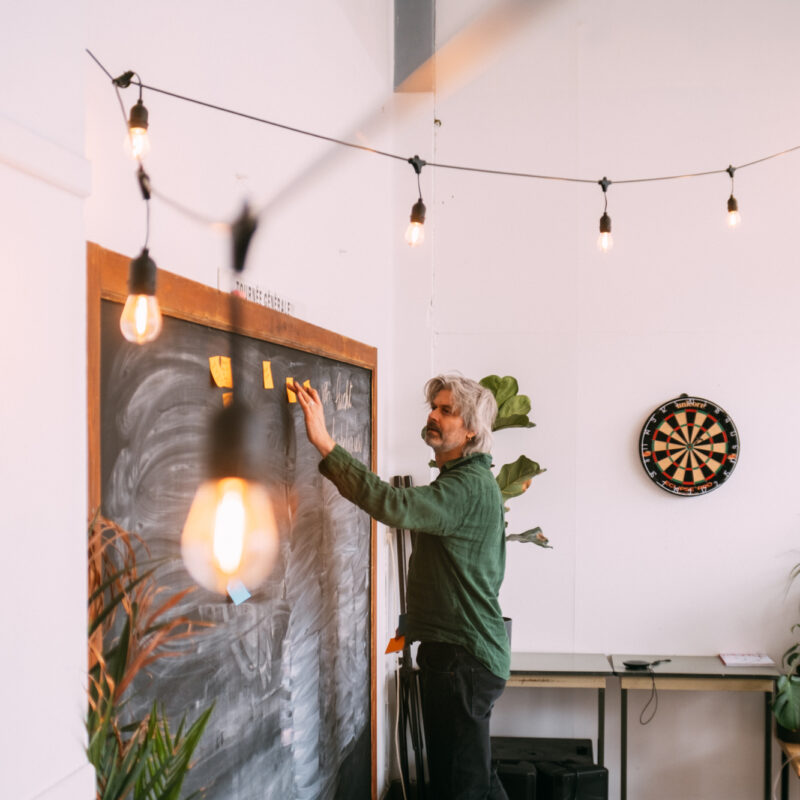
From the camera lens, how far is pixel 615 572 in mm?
4199

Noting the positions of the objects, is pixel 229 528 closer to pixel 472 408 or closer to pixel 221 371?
pixel 221 371

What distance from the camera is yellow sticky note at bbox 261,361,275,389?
2.19 metres

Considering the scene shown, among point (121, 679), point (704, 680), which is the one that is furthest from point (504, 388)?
point (121, 679)

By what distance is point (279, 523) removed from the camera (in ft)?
7.49

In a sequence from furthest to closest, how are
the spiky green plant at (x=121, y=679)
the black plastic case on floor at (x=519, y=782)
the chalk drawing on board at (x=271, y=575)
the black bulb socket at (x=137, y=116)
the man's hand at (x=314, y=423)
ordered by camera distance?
the black plastic case on floor at (x=519, y=782)
the man's hand at (x=314, y=423)
the chalk drawing on board at (x=271, y=575)
the black bulb socket at (x=137, y=116)
the spiky green plant at (x=121, y=679)

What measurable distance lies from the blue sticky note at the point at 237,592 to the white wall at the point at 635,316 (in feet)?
7.86

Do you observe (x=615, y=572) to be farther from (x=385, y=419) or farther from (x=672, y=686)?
(x=385, y=419)

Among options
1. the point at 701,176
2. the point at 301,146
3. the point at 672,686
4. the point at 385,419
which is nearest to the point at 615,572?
the point at 672,686

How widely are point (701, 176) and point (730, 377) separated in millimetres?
981

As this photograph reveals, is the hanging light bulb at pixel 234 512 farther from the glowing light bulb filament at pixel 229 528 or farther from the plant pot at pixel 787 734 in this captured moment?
the plant pot at pixel 787 734

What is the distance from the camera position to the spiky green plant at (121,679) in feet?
4.10

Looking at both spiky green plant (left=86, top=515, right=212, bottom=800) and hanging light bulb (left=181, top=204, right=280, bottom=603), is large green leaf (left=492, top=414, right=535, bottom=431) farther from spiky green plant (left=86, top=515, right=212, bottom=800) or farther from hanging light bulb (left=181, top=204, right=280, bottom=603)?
spiky green plant (left=86, top=515, right=212, bottom=800)

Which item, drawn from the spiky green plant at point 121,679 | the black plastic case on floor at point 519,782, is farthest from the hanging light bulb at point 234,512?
the black plastic case on floor at point 519,782

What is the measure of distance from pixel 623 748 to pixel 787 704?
73cm
